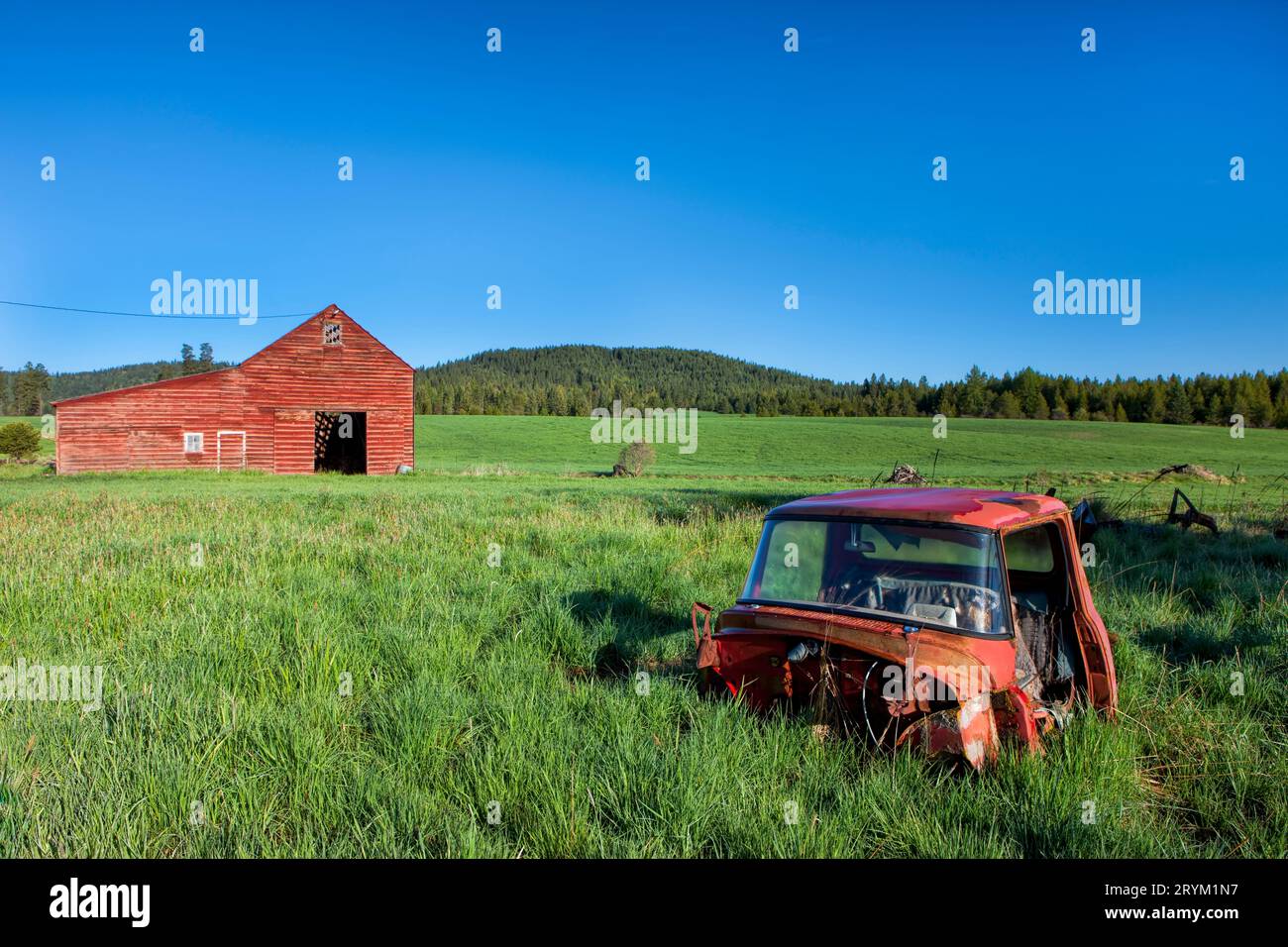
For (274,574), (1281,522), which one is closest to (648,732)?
(274,574)

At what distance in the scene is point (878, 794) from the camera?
11.3 ft

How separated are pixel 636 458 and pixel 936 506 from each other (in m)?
39.9

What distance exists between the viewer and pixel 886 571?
15.8ft

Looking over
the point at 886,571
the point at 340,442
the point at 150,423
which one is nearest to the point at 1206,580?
the point at 886,571

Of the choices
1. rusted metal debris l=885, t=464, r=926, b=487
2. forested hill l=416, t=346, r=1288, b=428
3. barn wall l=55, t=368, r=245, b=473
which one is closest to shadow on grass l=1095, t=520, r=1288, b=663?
rusted metal debris l=885, t=464, r=926, b=487

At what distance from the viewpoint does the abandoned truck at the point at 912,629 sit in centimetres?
352

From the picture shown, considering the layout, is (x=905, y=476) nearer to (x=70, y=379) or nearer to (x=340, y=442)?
(x=340, y=442)

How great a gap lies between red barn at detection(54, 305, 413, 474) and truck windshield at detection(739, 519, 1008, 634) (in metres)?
34.5

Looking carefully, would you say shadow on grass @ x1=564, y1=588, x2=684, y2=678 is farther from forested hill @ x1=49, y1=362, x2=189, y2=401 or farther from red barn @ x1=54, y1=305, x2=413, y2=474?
forested hill @ x1=49, y1=362, x2=189, y2=401

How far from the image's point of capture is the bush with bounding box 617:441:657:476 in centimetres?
4344

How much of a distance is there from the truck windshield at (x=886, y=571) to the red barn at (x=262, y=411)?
113ft

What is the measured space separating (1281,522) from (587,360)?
7084 inches

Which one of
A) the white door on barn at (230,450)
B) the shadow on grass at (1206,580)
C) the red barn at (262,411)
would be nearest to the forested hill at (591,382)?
the red barn at (262,411)

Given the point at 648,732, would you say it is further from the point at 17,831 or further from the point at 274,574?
the point at 274,574
